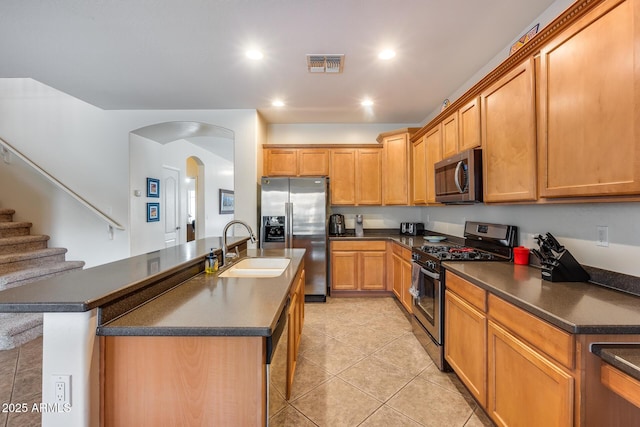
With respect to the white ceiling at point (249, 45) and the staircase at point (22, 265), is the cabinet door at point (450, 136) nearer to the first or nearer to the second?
the white ceiling at point (249, 45)

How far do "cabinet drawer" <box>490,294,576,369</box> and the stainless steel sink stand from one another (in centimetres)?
146

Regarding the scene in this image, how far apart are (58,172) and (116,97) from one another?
1508 mm

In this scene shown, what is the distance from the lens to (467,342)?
6.20ft

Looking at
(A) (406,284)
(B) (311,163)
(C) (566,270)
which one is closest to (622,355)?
(C) (566,270)

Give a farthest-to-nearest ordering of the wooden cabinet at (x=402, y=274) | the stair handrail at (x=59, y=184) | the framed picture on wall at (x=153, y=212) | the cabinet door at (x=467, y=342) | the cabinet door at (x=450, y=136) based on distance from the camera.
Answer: the framed picture on wall at (x=153, y=212) < the stair handrail at (x=59, y=184) < the wooden cabinet at (x=402, y=274) < the cabinet door at (x=450, y=136) < the cabinet door at (x=467, y=342)

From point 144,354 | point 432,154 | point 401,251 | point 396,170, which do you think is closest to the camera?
point 144,354

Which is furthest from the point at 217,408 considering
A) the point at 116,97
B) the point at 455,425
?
the point at 116,97

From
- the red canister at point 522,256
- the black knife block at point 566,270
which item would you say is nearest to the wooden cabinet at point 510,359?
the black knife block at point 566,270

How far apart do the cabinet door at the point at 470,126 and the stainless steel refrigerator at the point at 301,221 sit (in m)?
1.90

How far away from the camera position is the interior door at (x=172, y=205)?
546 centimetres

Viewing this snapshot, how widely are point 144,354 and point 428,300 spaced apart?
222 centimetres

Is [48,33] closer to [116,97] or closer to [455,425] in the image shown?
[116,97]

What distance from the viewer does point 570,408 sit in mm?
1091

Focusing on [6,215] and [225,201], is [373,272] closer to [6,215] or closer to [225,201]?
[225,201]
